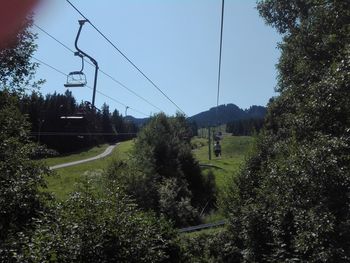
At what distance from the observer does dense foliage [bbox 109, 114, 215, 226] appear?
41312 millimetres

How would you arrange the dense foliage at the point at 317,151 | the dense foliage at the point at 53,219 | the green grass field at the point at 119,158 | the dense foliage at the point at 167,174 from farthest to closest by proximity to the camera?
1. the green grass field at the point at 119,158
2. the dense foliage at the point at 167,174
3. the dense foliage at the point at 317,151
4. the dense foliage at the point at 53,219

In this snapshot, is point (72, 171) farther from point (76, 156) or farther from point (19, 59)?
point (19, 59)

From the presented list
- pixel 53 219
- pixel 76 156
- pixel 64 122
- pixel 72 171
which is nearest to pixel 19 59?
pixel 53 219

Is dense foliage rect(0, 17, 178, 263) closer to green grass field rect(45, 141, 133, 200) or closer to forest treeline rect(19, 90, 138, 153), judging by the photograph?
forest treeline rect(19, 90, 138, 153)

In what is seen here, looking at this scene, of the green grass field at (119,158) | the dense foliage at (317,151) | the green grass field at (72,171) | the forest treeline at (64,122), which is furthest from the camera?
the green grass field at (72,171)

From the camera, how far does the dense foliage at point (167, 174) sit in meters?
41.3

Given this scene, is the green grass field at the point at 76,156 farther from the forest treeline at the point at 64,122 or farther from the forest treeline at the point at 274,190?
the forest treeline at the point at 274,190

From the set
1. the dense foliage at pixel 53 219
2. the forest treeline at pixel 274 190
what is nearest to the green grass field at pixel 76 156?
the forest treeline at pixel 274 190

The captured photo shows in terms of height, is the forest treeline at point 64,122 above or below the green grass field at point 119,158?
above

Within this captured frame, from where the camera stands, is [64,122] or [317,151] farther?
[64,122]

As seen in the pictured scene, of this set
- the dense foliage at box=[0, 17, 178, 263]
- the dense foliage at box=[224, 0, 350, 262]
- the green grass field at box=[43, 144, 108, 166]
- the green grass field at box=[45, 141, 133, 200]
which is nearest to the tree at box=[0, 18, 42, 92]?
the dense foliage at box=[0, 17, 178, 263]

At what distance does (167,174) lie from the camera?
163 ft

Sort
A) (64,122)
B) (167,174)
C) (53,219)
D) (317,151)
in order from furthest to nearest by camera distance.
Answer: (167,174) < (64,122) < (317,151) < (53,219)

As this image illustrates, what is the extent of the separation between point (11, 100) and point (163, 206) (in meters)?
30.0
